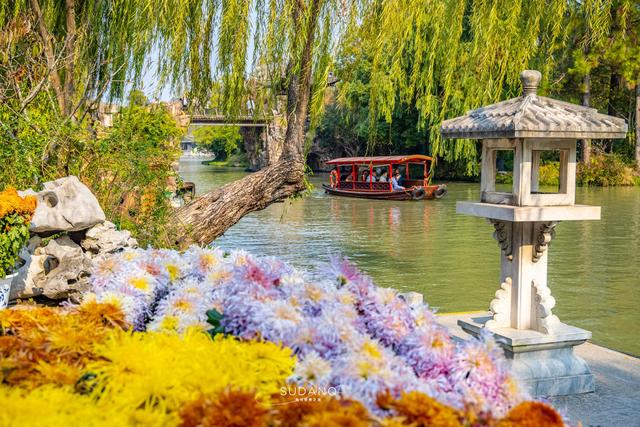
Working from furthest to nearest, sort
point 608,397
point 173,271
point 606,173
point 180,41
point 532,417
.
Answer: point 606,173
point 180,41
point 608,397
point 173,271
point 532,417

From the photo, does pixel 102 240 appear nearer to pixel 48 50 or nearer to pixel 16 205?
pixel 16 205

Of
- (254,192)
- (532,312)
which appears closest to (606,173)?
(254,192)

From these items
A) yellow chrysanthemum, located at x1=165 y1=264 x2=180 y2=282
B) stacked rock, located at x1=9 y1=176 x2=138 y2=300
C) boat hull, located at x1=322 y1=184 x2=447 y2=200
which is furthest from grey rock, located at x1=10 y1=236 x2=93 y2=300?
boat hull, located at x1=322 y1=184 x2=447 y2=200

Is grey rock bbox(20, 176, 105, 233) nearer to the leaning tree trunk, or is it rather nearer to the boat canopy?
the leaning tree trunk

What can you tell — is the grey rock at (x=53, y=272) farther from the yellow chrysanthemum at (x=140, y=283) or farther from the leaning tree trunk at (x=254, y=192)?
the leaning tree trunk at (x=254, y=192)

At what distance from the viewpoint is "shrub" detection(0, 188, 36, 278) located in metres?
4.19

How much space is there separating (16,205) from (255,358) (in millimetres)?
2826

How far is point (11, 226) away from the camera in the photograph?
14.0 ft

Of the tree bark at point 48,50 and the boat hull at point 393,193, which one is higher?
the tree bark at point 48,50

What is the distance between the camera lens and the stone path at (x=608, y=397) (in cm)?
457

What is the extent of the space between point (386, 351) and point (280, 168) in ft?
21.8

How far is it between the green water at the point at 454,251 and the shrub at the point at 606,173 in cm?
666

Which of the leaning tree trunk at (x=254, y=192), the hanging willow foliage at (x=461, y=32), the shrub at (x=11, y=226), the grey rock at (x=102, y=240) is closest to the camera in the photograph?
the shrub at (x=11, y=226)

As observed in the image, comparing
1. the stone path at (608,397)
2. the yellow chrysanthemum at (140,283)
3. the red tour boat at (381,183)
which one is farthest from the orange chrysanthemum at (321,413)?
the red tour boat at (381,183)
